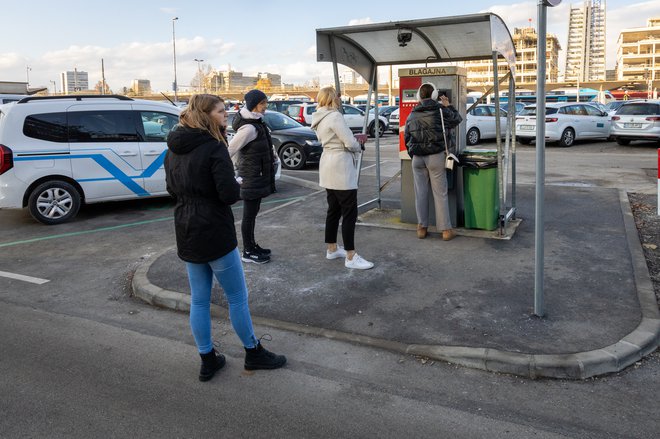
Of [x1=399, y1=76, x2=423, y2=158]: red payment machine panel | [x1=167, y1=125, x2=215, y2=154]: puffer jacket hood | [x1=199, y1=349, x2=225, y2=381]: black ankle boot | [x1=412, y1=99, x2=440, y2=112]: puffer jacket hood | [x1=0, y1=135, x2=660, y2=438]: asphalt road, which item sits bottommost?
[x1=0, y1=135, x2=660, y2=438]: asphalt road

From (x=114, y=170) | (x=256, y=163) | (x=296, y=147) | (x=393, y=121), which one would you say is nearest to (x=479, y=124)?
(x=393, y=121)

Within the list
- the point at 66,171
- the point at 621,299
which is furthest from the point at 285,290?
the point at 66,171

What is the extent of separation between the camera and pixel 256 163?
625cm

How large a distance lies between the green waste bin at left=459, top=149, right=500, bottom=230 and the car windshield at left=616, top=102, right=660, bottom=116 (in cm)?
1397

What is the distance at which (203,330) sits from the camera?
3936mm

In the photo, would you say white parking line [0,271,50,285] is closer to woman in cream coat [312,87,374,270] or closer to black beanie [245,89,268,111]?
black beanie [245,89,268,111]

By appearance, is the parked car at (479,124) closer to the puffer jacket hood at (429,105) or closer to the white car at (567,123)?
the white car at (567,123)

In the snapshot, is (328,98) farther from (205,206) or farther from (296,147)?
(296,147)

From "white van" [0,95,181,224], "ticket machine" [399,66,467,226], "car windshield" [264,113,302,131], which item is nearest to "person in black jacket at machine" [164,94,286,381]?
"ticket machine" [399,66,467,226]

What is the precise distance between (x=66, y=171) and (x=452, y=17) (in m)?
6.08

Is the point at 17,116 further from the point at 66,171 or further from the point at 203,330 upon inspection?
the point at 203,330

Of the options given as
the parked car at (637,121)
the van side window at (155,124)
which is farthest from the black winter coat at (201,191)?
the parked car at (637,121)

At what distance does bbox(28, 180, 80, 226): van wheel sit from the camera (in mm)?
8834

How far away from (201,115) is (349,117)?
22.7 meters
